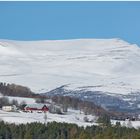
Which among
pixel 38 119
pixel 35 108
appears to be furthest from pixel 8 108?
pixel 38 119

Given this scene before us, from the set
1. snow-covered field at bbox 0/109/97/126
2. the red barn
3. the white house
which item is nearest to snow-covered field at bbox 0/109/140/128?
snow-covered field at bbox 0/109/97/126

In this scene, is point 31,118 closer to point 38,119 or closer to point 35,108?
point 38,119

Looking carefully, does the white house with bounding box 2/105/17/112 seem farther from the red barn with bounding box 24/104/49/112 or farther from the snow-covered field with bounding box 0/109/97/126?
the snow-covered field with bounding box 0/109/97/126

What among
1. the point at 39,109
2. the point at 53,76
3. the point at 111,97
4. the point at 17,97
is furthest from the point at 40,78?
the point at 39,109

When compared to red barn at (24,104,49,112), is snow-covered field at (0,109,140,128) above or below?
below

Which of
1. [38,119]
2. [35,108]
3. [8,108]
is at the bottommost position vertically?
[38,119]

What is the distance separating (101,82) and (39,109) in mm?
122902

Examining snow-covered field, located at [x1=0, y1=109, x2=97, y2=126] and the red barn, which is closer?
snow-covered field, located at [x1=0, y1=109, x2=97, y2=126]

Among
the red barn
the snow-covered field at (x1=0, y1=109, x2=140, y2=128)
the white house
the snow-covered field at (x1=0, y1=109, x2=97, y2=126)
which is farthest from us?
the red barn

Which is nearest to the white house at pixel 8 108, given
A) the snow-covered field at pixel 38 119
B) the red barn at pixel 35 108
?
the red barn at pixel 35 108

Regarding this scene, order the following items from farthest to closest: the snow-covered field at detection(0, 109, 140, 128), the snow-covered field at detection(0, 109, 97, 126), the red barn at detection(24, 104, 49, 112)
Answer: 1. the red barn at detection(24, 104, 49, 112)
2. the snow-covered field at detection(0, 109, 97, 126)
3. the snow-covered field at detection(0, 109, 140, 128)

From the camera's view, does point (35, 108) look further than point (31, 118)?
Yes

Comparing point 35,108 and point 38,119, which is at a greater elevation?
point 35,108

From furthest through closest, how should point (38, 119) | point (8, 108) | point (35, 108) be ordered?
1. point (35, 108)
2. point (8, 108)
3. point (38, 119)
